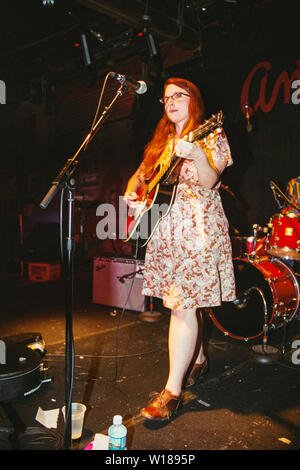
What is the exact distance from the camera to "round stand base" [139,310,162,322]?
3871 millimetres

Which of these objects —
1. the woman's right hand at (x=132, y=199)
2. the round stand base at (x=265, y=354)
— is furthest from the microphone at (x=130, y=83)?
the round stand base at (x=265, y=354)

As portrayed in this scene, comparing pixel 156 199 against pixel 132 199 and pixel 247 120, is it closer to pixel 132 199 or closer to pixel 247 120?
pixel 132 199

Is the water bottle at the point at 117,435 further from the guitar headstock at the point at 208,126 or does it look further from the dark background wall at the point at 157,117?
the guitar headstock at the point at 208,126

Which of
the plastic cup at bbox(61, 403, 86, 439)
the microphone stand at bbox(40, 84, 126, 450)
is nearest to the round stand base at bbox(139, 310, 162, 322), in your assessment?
the plastic cup at bbox(61, 403, 86, 439)

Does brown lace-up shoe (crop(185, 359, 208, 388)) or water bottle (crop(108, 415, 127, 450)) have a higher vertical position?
water bottle (crop(108, 415, 127, 450))

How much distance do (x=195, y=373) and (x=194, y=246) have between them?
1017mm

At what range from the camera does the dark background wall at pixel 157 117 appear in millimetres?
3982

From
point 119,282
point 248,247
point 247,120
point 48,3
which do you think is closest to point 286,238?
point 248,247

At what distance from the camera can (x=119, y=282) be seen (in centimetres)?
429

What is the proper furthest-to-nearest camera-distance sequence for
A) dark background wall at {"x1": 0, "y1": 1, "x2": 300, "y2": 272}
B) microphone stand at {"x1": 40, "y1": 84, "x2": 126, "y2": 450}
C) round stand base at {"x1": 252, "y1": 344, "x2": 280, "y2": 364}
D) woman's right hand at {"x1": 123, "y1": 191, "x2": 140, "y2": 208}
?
dark background wall at {"x1": 0, "y1": 1, "x2": 300, "y2": 272}
round stand base at {"x1": 252, "y1": 344, "x2": 280, "y2": 364}
woman's right hand at {"x1": 123, "y1": 191, "x2": 140, "y2": 208}
microphone stand at {"x1": 40, "y1": 84, "x2": 126, "y2": 450}

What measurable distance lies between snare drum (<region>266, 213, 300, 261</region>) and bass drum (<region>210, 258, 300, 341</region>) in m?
0.18

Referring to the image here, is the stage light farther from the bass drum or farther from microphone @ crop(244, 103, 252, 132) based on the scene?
the bass drum

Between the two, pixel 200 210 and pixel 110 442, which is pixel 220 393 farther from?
pixel 200 210

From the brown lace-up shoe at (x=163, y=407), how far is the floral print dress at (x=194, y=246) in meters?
0.52
